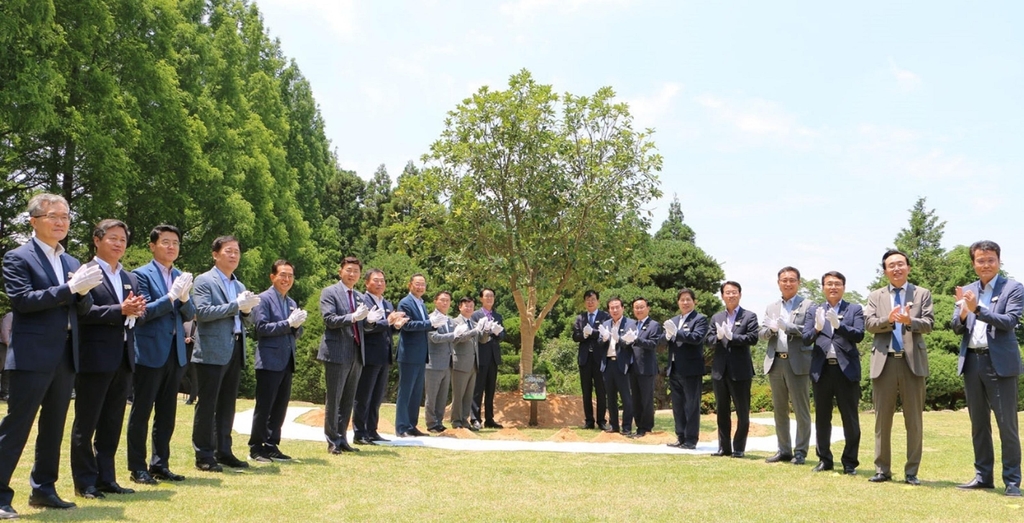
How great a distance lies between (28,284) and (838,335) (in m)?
6.68

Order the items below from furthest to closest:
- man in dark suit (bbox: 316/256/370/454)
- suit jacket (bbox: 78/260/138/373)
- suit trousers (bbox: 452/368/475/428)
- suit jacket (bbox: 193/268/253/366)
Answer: suit trousers (bbox: 452/368/475/428) < man in dark suit (bbox: 316/256/370/454) < suit jacket (bbox: 193/268/253/366) < suit jacket (bbox: 78/260/138/373)

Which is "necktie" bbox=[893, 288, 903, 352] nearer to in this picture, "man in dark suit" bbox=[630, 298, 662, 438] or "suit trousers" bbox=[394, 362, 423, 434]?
"man in dark suit" bbox=[630, 298, 662, 438]

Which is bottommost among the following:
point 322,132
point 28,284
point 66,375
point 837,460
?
point 837,460

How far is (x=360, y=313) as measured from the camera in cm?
853

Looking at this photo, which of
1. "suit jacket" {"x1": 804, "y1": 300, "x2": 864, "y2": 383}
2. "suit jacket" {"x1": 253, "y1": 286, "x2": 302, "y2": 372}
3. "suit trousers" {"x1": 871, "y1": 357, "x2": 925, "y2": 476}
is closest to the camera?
"suit trousers" {"x1": 871, "y1": 357, "x2": 925, "y2": 476}

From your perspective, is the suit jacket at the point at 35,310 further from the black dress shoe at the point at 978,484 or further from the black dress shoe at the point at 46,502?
the black dress shoe at the point at 978,484

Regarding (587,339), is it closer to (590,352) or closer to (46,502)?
(590,352)

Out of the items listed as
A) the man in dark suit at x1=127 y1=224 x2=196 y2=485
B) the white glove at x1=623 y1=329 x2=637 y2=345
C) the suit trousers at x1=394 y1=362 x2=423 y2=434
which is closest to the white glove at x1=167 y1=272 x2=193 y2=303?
the man in dark suit at x1=127 y1=224 x2=196 y2=485

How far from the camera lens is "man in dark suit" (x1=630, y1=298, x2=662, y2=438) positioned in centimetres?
1205

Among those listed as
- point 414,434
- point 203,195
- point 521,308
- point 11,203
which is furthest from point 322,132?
point 414,434

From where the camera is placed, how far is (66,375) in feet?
17.0

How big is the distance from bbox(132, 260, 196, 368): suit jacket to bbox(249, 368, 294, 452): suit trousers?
149 centimetres

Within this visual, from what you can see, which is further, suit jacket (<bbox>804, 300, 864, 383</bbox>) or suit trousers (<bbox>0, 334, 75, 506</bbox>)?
suit jacket (<bbox>804, 300, 864, 383</bbox>)

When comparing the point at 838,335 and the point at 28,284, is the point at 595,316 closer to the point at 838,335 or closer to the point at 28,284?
the point at 838,335
